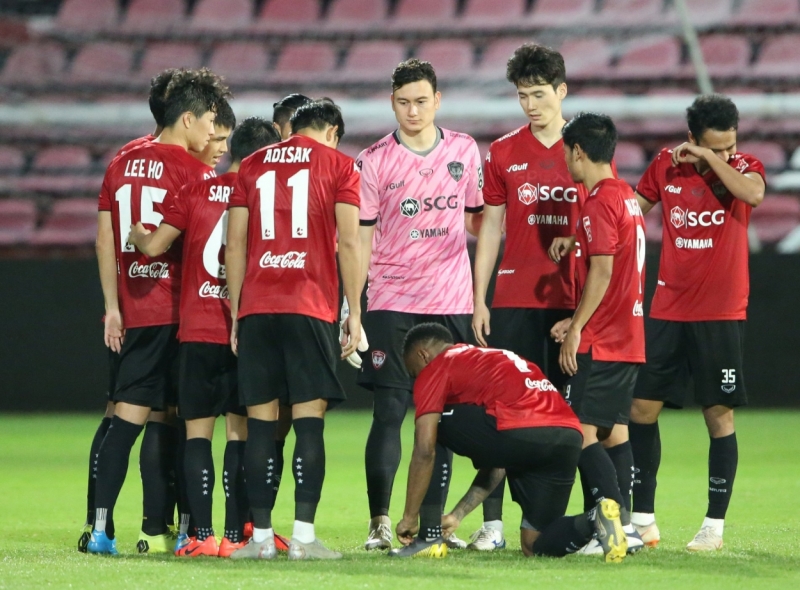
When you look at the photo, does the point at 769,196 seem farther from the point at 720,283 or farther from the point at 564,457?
the point at 564,457

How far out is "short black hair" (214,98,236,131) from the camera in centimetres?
594

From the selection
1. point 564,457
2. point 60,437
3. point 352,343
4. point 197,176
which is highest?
point 197,176

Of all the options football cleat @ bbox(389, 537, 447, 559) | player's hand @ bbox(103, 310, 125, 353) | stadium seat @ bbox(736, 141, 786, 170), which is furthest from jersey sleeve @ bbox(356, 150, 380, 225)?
stadium seat @ bbox(736, 141, 786, 170)

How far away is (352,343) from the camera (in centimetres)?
539

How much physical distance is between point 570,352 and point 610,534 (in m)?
0.87

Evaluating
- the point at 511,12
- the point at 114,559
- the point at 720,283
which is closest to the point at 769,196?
the point at 511,12

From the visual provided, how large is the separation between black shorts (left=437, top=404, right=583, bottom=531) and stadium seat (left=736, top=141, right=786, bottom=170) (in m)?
8.84

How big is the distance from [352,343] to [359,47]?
30.3 feet

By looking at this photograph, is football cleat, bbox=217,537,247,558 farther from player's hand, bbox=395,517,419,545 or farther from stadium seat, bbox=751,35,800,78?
stadium seat, bbox=751,35,800,78

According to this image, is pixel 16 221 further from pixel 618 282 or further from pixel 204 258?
pixel 618 282

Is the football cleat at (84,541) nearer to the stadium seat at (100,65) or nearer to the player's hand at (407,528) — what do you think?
the player's hand at (407,528)

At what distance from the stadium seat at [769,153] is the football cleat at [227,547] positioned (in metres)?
9.39

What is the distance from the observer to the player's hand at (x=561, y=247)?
573 cm

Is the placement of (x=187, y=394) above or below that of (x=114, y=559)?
above
